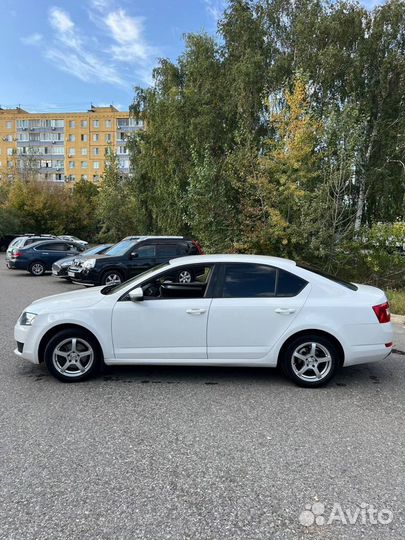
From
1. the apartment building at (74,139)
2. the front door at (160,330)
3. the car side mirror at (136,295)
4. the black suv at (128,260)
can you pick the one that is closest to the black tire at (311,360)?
the front door at (160,330)

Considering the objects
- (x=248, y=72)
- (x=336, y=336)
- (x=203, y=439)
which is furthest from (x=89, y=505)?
(x=248, y=72)

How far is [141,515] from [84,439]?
1.18 meters

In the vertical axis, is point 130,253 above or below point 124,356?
above

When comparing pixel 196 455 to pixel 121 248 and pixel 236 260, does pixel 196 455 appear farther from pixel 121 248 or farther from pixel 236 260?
pixel 121 248

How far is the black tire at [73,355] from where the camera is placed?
200 inches

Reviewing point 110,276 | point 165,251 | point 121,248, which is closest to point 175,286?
point 110,276

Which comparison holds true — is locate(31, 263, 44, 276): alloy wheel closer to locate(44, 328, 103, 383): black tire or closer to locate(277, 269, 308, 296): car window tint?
locate(44, 328, 103, 383): black tire

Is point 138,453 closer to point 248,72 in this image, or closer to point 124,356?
point 124,356

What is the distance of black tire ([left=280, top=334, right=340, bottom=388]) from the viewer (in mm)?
Answer: 5020

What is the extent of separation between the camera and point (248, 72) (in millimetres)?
20078

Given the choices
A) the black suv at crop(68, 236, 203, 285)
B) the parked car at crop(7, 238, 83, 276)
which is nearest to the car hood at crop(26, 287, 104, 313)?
the black suv at crop(68, 236, 203, 285)

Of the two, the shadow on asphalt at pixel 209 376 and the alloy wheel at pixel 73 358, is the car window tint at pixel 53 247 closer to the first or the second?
the shadow on asphalt at pixel 209 376

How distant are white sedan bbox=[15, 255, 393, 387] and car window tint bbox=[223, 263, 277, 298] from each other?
0.5 inches

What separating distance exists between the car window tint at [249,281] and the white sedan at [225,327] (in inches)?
0.5
